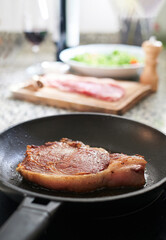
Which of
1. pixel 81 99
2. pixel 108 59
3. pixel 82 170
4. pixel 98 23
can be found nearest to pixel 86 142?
pixel 82 170

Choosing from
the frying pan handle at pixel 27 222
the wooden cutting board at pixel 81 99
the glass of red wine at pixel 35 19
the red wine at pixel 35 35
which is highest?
the glass of red wine at pixel 35 19

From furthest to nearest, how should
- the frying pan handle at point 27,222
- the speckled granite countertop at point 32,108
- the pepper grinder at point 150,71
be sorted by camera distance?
the pepper grinder at point 150,71 → the speckled granite countertop at point 32,108 → the frying pan handle at point 27,222

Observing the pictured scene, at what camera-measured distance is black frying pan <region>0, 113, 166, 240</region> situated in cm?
49

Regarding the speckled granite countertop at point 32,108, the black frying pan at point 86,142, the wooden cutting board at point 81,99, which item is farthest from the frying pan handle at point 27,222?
the wooden cutting board at point 81,99

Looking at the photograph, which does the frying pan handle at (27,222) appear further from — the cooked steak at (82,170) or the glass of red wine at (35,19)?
the glass of red wine at (35,19)

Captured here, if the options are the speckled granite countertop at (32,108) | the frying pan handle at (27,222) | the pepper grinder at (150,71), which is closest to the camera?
the frying pan handle at (27,222)

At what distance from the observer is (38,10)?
66.9 inches

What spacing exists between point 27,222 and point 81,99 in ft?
3.12

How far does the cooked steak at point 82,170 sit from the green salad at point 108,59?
1.09 metres

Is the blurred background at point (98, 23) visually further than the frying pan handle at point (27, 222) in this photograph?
Yes

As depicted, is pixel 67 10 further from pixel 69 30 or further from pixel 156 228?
pixel 156 228

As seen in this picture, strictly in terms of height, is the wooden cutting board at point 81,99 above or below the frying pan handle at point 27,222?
below

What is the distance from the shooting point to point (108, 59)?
1814 millimetres

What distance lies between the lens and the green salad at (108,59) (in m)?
1.77
